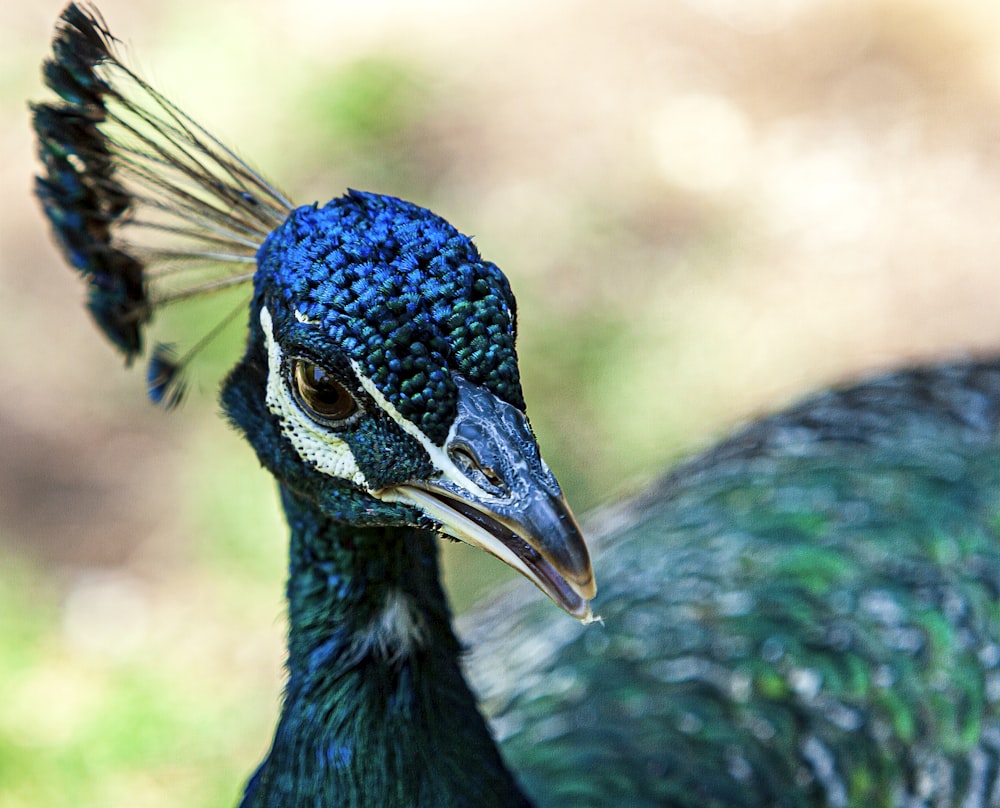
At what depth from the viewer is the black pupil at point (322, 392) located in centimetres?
132

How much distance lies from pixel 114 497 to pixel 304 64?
75.1 inches

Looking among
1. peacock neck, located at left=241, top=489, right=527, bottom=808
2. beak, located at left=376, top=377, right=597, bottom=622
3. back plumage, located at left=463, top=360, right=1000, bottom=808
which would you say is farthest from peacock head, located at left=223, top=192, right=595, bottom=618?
back plumage, located at left=463, top=360, right=1000, bottom=808

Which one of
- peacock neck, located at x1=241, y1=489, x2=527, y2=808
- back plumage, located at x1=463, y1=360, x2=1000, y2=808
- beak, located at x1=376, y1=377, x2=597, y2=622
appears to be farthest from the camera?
back plumage, located at x1=463, y1=360, x2=1000, y2=808

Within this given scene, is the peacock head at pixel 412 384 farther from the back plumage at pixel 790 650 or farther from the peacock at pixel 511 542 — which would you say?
the back plumage at pixel 790 650

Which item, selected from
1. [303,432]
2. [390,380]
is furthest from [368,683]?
[390,380]

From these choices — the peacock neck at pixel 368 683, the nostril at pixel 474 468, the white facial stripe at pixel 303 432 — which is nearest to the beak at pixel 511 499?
the nostril at pixel 474 468

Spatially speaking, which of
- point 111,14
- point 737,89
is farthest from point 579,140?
point 111,14

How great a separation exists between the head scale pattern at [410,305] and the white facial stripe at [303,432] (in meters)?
0.06

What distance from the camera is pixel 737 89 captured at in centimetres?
460

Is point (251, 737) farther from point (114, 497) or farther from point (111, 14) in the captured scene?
point (111, 14)

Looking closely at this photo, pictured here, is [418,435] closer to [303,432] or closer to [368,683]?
[303,432]

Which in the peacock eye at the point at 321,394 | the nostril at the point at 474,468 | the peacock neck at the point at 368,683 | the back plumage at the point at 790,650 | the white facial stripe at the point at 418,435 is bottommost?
the back plumage at the point at 790,650

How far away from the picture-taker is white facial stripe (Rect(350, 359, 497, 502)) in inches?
50.3

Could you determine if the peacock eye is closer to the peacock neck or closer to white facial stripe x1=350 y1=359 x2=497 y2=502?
white facial stripe x1=350 y1=359 x2=497 y2=502
